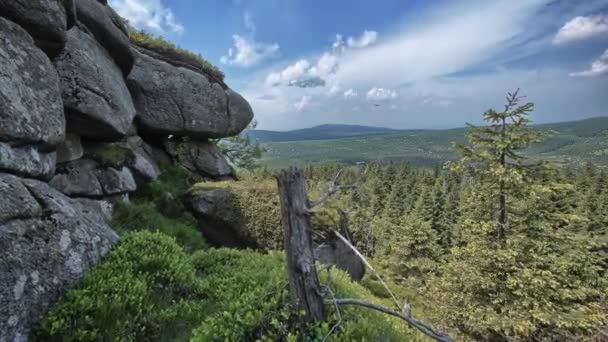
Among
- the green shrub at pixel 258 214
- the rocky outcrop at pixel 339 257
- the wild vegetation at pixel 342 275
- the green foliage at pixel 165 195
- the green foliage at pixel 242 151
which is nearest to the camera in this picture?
the wild vegetation at pixel 342 275

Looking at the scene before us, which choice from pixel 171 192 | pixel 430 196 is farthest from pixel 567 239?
pixel 430 196

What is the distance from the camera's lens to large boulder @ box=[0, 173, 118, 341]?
173 inches

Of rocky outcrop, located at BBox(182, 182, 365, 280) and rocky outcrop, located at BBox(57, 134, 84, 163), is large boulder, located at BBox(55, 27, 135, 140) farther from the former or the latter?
rocky outcrop, located at BBox(182, 182, 365, 280)

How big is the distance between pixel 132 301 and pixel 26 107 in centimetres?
412

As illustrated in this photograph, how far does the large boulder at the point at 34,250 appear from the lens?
14.4 ft

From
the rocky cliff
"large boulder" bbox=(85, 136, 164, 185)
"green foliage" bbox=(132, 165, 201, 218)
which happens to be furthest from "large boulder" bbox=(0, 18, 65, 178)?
"green foliage" bbox=(132, 165, 201, 218)

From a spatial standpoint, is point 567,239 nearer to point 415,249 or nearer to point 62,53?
point 62,53

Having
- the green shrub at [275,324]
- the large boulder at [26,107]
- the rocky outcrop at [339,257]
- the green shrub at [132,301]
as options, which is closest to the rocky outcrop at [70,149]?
the large boulder at [26,107]

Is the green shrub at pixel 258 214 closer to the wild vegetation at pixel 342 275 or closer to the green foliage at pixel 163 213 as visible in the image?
the wild vegetation at pixel 342 275

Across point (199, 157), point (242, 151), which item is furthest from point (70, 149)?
point (242, 151)

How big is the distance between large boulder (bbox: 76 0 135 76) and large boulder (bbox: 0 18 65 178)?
386cm

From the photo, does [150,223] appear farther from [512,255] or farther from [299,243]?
[512,255]

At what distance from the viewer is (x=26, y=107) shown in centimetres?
627

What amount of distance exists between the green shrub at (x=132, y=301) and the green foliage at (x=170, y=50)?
1136 centimetres
